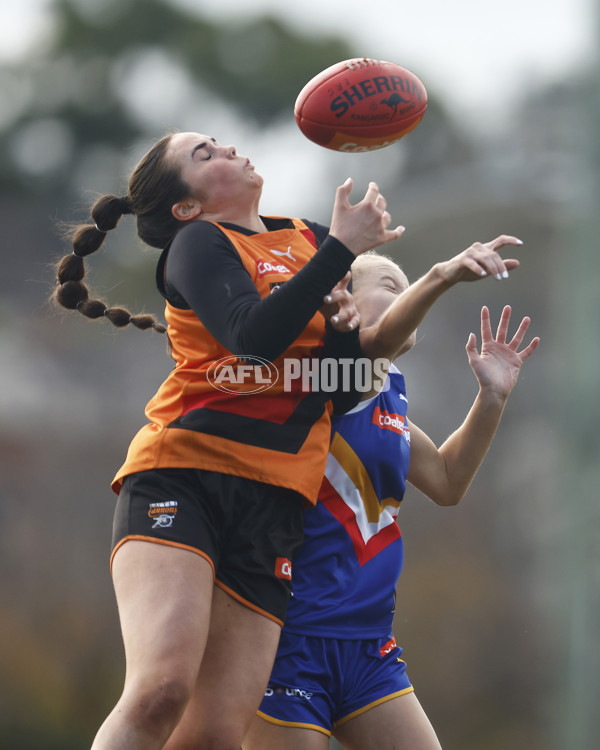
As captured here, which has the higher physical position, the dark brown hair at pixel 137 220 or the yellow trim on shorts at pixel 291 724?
the dark brown hair at pixel 137 220

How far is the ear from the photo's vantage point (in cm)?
245

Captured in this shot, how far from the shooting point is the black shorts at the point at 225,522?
6.89 feet

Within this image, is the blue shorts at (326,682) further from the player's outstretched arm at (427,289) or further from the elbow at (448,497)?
the player's outstretched arm at (427,289)

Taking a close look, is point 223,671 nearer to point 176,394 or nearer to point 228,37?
point 176,394

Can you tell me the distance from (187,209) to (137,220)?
0.61 ft

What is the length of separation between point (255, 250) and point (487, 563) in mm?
4582

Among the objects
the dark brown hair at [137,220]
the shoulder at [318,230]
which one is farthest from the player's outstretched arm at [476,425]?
the dark brown hair at [137,220]

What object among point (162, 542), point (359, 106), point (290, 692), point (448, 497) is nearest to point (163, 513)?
point (162, 542)

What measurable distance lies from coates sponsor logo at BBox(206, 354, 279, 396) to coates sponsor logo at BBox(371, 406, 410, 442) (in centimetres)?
42

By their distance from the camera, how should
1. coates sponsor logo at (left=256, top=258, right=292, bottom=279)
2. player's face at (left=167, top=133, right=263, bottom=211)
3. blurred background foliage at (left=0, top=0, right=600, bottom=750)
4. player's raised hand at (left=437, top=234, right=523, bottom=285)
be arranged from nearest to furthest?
player's raised hand at (left=437, top=234, right=523, bottom=285)
coates sponsor logo at (left=256, top=258, right=292, bottom=279)
player's face at (left=167, top=133, right=263, bottom=211)
blurred background foliage at (left=0, top=0, right=600, bottom=750)

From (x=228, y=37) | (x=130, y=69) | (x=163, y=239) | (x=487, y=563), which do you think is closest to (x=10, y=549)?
(x=487, y=563)

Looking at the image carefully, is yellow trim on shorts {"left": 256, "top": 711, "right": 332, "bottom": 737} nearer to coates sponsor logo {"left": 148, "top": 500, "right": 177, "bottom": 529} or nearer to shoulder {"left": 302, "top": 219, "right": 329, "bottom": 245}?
coates sponsor logo {"left": 148, "top": 500, "right": 177, "bottom": 529}

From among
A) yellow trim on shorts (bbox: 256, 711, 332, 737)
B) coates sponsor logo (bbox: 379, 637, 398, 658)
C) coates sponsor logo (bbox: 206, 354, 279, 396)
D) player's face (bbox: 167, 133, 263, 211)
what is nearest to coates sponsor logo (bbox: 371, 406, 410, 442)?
coates sponsor logo (bbox: 206, 354, 279, 396)

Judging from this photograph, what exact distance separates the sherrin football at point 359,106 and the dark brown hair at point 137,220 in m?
0.38
